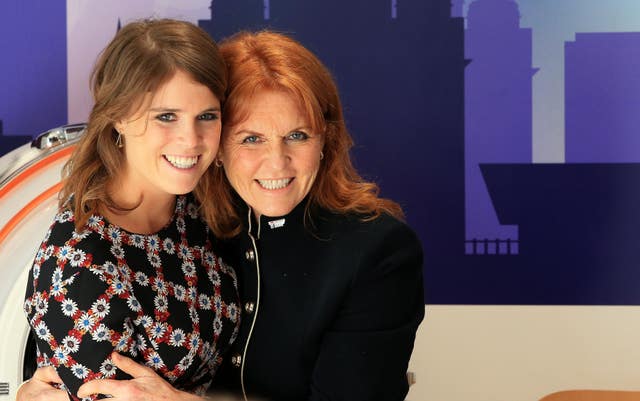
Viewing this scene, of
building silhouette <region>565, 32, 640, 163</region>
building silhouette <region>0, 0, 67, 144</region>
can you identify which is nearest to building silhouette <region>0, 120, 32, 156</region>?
building silhouette <region>0, 0, 67, 144</region>

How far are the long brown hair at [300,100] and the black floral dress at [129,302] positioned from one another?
0.10 metres

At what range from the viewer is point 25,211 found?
2062mm

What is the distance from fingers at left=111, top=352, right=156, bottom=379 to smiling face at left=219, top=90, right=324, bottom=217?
0.38 m

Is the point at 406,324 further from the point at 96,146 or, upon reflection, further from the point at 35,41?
the point at 35,41

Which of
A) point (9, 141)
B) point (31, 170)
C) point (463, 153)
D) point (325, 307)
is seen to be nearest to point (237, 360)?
point (325, 307)

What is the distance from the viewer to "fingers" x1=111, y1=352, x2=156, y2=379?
148cm

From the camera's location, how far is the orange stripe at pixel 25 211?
206cm

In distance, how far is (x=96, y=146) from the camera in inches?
63.2

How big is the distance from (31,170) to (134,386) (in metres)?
0.76

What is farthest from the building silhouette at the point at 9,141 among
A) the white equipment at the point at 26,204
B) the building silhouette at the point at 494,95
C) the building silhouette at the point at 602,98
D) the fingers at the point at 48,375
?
the building silhouette at the point at 602,98

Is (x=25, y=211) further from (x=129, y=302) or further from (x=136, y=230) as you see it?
(x=129, y=302)

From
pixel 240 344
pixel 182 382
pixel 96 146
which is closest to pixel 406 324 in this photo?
pixel 240 344

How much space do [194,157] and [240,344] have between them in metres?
0.39

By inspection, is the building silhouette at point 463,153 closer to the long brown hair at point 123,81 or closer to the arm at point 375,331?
the arm at point 375,331
